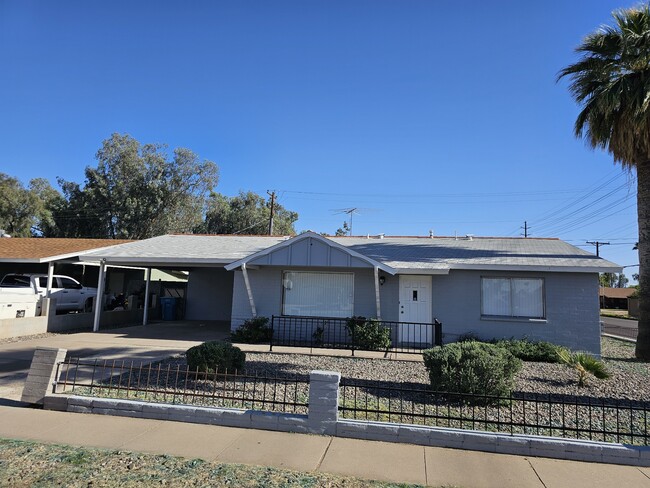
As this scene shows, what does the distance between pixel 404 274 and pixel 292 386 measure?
696cm

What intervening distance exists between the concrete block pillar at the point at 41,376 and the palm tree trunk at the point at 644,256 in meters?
14.5

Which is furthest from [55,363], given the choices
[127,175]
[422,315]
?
[127,175]

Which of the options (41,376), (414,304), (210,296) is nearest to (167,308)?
(210,296)

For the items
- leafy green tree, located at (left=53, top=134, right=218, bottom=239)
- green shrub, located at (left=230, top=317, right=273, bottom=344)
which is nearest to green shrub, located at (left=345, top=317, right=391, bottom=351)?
green shrub, located at (left=230, top=317, right=273, bottom=344)

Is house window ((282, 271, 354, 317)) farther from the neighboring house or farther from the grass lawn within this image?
the neighboring house

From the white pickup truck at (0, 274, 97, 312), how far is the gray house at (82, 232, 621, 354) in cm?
324

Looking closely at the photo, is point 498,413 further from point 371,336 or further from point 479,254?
point 479,254

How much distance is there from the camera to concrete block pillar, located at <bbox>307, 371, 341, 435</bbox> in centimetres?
577

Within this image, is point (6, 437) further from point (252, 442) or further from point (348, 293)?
point (348, 293)

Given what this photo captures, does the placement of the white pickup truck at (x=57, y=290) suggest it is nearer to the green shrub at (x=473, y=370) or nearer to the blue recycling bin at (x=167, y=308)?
the blue recycling bin at (x=167, y=308)

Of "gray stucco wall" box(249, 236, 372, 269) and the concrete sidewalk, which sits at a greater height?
"gray stucco wall" box(249, 236, 372, 269)

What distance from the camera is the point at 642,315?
13062 millimetres

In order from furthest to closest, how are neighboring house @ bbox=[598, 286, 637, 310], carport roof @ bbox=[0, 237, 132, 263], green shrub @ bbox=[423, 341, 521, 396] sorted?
1. neighboring house @ bbox=[598, 286, 637, 310]
2. carport roof @ bbox=[0, 237, 132, 263]
3. green shrub @ bbox=[423, 341, 521, 396]

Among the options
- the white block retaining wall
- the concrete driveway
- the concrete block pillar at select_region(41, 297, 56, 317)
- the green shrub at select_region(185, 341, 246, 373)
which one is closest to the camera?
the white block retaining wall
